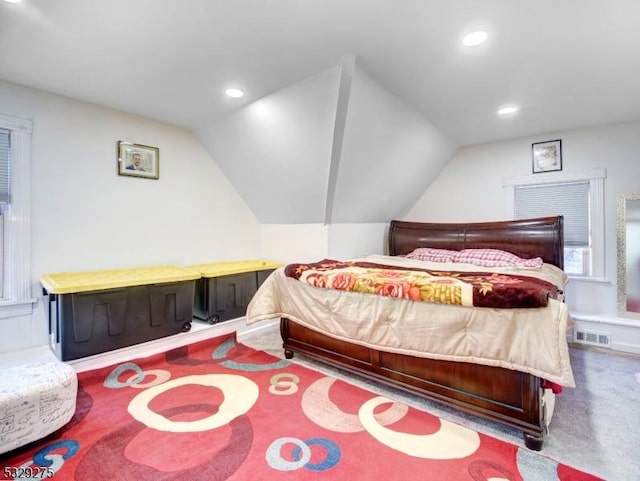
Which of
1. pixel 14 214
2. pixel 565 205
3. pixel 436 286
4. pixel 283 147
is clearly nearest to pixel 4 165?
pixel 14 214

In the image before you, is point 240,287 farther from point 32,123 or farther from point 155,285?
point 32,123

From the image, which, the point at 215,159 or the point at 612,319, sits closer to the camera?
the point at 612,319

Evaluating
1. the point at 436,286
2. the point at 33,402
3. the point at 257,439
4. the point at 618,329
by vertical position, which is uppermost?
the point at 436,286

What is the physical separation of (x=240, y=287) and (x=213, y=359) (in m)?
0.85

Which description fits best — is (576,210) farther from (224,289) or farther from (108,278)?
(108,278)

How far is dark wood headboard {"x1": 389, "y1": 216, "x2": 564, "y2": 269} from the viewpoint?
3.44 m

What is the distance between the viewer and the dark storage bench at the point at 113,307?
7.63 feet

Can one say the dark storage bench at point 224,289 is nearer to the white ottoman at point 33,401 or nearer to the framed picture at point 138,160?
the framed picture at point 138,160

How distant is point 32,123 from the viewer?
2.60 metres

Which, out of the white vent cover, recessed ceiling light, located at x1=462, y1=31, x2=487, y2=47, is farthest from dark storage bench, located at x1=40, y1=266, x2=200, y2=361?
the white vent cover

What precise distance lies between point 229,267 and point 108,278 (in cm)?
118

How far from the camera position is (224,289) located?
3.36 meters

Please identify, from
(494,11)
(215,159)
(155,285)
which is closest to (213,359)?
(155,285)

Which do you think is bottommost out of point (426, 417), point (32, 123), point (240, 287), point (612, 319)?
point (426, 417)
